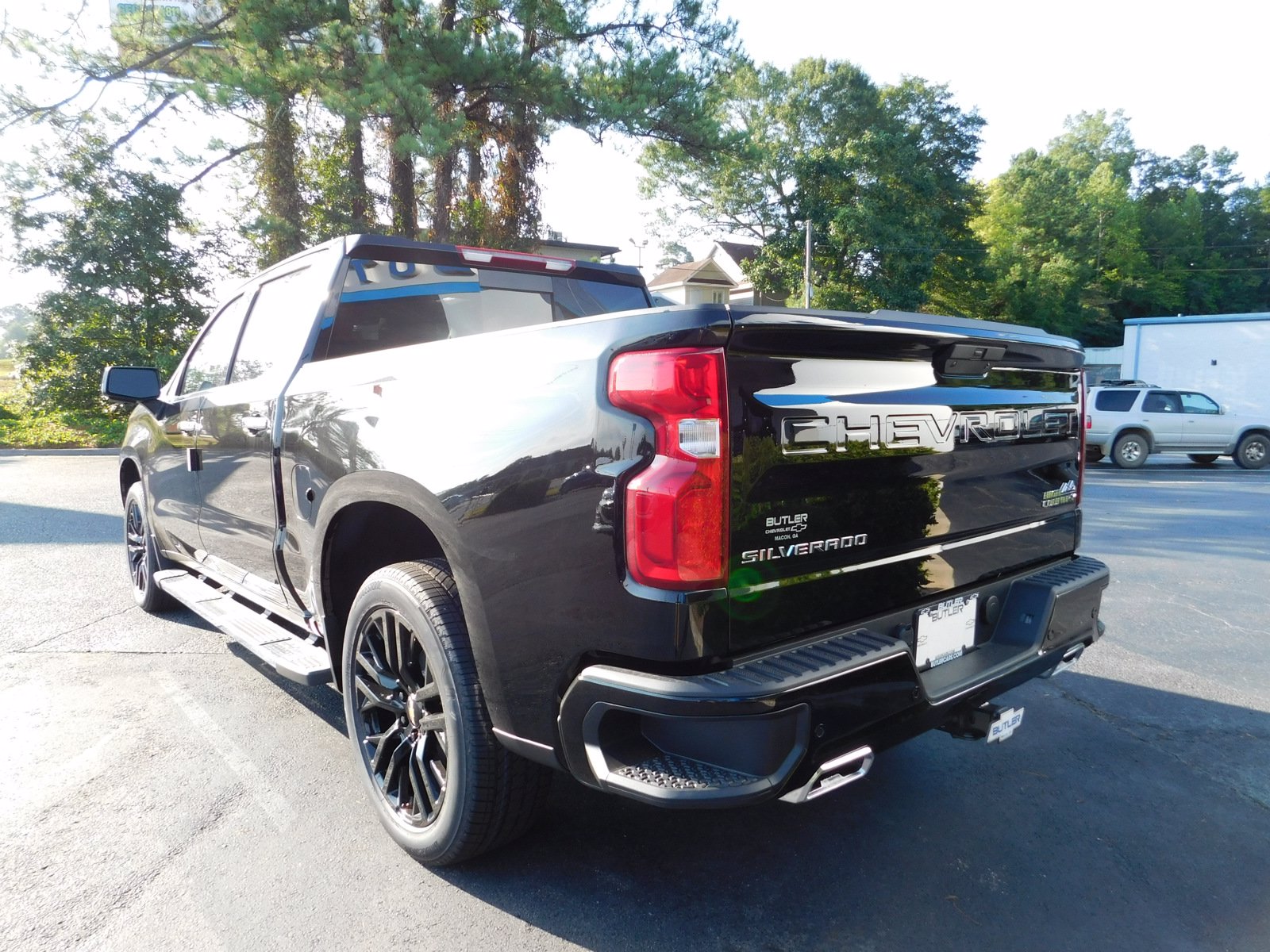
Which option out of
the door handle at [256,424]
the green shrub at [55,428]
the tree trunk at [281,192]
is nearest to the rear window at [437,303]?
the door handle at [256,424]

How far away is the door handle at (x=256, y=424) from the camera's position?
3.27 meters

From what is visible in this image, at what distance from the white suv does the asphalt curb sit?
768 inches

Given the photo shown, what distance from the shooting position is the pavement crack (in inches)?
180

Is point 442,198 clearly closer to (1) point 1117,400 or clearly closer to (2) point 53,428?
(2) point 53,428

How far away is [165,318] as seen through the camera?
18.1 meters

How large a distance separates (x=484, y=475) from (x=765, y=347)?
78 cm

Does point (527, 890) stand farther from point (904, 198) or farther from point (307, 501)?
point (904, 198)

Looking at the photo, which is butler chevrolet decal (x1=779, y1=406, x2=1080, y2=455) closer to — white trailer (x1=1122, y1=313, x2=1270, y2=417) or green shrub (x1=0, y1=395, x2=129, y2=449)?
green shrub (x1=0, y1=395, x2=129, y2=449)

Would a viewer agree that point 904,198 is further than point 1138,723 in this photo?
Yes

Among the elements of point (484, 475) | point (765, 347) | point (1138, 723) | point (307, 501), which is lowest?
point (1138, 723)

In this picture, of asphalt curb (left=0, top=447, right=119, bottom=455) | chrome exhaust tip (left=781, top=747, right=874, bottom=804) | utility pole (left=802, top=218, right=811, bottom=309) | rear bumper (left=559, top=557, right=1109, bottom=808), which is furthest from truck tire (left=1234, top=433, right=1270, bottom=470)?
asphalt curb (left=0, top=447, right=119, bottom=455)

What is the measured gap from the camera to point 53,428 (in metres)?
17.8

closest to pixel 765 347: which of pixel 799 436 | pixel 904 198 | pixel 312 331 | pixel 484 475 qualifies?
pixel 799 436

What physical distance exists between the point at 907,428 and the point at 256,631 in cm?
270
